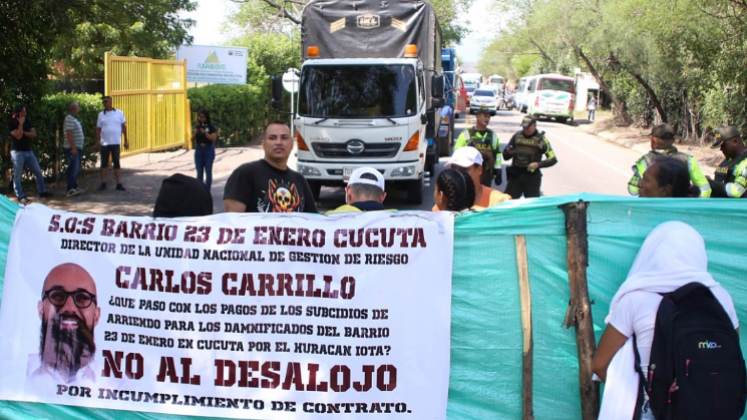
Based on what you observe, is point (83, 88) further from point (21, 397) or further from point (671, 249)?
point (671, 249)

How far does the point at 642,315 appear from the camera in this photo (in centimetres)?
297

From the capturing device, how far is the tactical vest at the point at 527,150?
8562 millimetres

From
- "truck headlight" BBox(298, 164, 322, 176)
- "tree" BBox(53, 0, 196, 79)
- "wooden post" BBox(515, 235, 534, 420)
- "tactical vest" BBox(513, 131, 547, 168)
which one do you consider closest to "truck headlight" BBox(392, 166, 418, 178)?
"truck headlight" BBox(298, 164, 322, 176)

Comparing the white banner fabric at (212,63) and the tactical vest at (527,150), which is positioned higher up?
the white banner fabric at (212,63)

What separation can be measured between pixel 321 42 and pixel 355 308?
35.1 feet

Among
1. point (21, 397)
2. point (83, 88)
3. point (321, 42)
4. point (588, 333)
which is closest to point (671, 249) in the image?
point (588, 333)

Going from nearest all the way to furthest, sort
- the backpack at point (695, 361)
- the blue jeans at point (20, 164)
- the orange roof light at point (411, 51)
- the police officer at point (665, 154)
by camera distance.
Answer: the backpack at point (695, 361)
the police officer at point (665, 154)
the blue jeans at point (20, 164)
the orange roof light at point (411, 51)

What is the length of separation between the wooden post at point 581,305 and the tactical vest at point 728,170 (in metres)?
3.69

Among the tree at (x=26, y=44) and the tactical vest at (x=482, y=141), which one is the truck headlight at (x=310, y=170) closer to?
the tactical vest at (x=482, y=141)

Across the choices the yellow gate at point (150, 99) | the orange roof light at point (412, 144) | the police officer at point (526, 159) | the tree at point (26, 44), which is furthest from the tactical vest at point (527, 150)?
the yellow gate at point (150, 99)

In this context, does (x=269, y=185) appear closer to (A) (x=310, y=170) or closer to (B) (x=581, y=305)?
(B) (x=581, y=305)

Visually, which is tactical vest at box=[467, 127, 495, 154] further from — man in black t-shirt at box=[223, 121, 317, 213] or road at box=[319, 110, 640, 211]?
man in black t-shirt at box=[223, 121, 317, 213]

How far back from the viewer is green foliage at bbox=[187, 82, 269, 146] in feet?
71.5

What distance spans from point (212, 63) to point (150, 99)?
423cm
